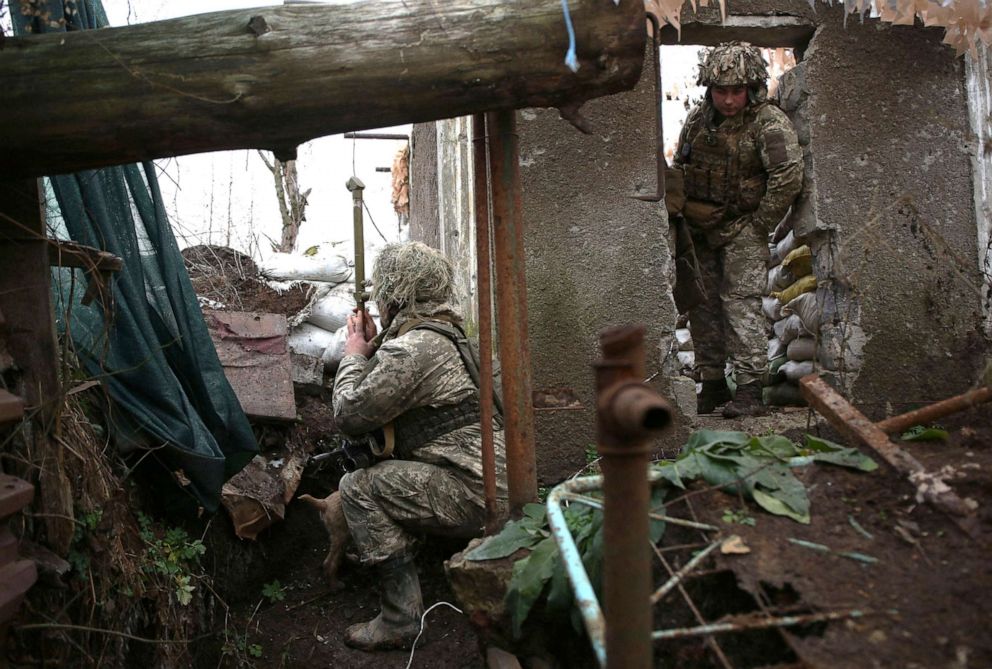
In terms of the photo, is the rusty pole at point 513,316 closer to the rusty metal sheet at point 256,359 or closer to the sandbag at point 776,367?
the rusty metal sheet at point 256,359

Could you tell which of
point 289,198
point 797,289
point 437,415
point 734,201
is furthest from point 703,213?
point 289,198

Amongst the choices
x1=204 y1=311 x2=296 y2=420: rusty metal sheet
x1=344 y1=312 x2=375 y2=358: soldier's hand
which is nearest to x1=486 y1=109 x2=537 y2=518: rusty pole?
x1=344 y1=312 x2=375 y2=358: soldier's hand

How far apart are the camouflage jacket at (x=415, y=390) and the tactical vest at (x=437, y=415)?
2cm

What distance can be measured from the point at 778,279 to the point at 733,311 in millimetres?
742

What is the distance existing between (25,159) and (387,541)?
7.16 feet

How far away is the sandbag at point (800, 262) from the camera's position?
5.74 metres

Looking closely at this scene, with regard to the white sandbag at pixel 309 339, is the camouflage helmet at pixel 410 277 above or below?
above

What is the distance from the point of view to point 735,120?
15.9 feet

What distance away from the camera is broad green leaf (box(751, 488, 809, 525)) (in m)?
1.91

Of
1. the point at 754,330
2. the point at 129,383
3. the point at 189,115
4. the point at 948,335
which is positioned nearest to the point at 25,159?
the point at 189,115

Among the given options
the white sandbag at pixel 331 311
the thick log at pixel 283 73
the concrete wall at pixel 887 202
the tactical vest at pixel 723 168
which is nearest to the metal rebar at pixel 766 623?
the thick log at pixel 283 73

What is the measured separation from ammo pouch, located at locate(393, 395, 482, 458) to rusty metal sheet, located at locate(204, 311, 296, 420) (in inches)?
39.4

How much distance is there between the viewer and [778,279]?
6.25 metres

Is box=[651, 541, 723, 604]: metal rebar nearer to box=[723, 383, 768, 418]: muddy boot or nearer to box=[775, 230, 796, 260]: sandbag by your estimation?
box=[723, 383, 768, 418]: muddy boot
